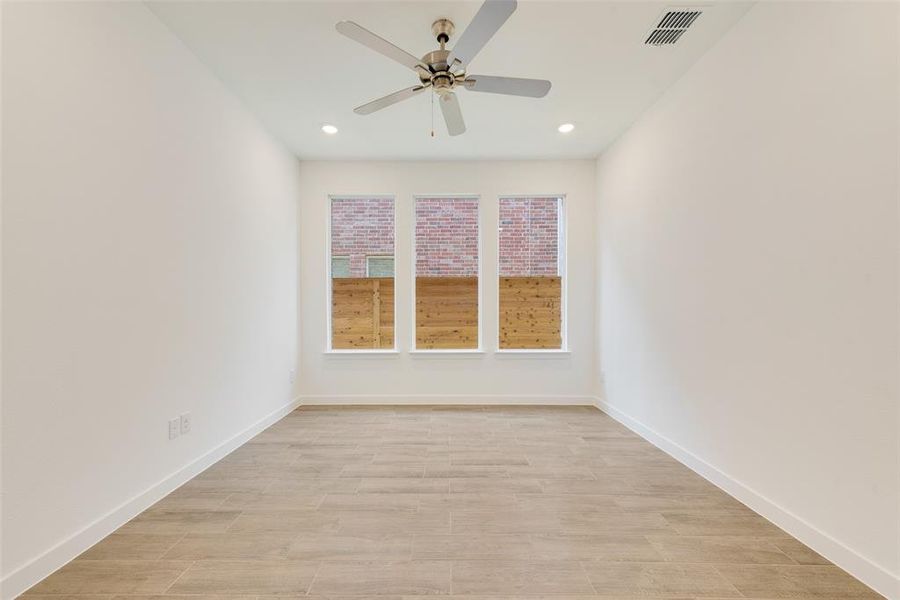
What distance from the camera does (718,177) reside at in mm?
2422

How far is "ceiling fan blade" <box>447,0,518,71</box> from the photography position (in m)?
1.65

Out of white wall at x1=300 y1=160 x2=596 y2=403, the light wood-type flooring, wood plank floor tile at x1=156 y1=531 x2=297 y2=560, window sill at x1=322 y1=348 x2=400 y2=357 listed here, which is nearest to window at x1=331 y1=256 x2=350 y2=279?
white wall at x1=300 y1=160 x2=596 y2=403

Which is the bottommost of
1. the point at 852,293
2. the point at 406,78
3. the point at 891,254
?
the point at 852,293

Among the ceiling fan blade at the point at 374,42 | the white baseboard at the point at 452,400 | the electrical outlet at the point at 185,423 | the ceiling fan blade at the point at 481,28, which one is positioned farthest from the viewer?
the white baseboard at the point at 452,400

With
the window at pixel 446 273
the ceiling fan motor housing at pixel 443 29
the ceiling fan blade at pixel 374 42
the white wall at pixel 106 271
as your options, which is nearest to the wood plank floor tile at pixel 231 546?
the white wall at pixel 106 271

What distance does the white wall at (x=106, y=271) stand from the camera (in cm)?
154

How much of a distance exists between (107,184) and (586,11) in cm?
265

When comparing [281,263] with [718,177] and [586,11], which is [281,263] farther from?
[718,177]

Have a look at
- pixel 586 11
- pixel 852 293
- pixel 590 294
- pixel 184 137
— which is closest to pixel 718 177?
pixel 852 293

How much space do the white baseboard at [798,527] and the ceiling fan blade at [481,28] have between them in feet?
8.79

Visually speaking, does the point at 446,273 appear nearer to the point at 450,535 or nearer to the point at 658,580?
the point at 450,535

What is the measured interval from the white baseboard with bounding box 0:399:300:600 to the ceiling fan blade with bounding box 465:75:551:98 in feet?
9.48

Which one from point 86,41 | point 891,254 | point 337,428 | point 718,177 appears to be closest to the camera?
point 891,254

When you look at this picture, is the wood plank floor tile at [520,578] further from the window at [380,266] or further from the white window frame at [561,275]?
the window at [380,266]
